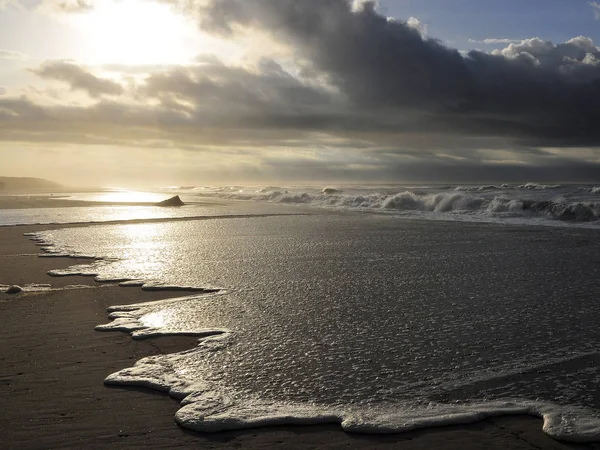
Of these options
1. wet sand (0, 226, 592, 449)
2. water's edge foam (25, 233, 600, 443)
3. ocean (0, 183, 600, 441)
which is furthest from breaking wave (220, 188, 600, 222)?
wet sand (0, 226, 592, 449)

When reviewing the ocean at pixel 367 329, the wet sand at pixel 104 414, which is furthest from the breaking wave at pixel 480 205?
the wet sand at pixel 104 414

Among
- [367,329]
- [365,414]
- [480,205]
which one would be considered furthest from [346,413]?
[480,205]

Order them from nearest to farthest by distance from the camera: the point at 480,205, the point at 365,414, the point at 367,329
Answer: the point at 365,414 → the point at 367,329 → the point at 480,205

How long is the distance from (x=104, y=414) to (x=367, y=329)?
10.4 feet

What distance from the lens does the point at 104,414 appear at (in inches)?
163

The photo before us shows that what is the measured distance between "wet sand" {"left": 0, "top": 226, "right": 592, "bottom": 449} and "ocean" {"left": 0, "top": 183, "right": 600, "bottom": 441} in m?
0.14

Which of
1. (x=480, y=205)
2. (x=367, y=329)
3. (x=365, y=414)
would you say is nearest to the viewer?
(x=365, y=414)

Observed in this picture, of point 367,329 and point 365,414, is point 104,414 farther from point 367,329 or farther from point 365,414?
point 367,329

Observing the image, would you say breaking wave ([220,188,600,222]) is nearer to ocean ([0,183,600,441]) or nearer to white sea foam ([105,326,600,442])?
ocean ([0,183,600,441])

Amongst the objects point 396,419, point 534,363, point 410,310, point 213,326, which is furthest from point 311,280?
point 396,419

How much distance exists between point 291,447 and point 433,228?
1622cm

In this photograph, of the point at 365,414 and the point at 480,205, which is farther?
the point at 480,205

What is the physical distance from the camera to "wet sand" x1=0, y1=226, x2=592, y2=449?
12.2ft

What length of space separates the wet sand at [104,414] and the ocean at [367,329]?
0.14 metres
